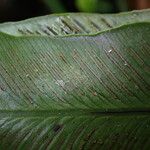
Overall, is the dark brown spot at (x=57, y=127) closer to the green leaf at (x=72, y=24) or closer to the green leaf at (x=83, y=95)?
the green leaf at (x=83, y=95)

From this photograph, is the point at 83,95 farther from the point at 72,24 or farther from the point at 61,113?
the point at 72,24

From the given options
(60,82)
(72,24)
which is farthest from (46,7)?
(60,82)

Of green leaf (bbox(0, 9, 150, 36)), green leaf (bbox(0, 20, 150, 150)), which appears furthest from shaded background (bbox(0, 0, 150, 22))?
green leaf (bbox(0, 20, 150, 150))

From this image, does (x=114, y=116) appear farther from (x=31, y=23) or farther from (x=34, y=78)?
(x=31, y=23)

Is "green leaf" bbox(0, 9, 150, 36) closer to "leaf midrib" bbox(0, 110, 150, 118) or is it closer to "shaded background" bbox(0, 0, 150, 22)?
"leaf midrib" bbox(0, 110, 150, 118)

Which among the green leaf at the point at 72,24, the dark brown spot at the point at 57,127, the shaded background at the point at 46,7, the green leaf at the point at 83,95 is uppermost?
the shaded background at the point at 46,7

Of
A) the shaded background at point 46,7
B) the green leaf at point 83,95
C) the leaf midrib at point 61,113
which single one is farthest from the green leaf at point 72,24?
the shaded background at point 46,7
